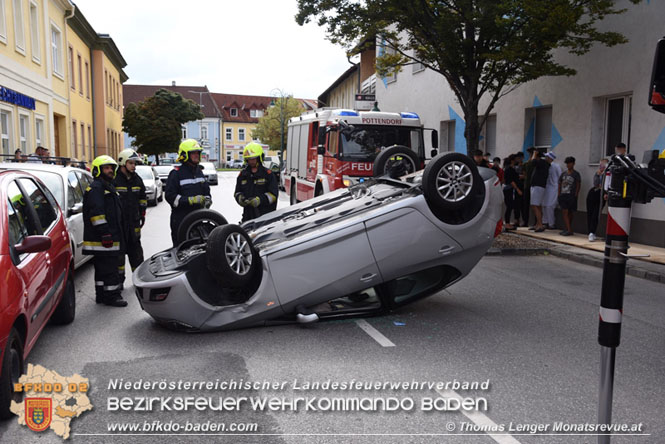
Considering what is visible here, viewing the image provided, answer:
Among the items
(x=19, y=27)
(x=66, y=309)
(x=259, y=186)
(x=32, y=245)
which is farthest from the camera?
(x=19, y=27)

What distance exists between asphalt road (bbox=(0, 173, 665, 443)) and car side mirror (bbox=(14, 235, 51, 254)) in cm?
107

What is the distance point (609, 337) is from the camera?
3355mm

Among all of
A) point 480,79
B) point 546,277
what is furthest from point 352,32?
point 546,277

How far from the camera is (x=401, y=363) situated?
16.6 feet

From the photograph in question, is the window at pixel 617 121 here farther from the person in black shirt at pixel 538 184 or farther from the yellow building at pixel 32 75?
the yellow building at pixel 32 75

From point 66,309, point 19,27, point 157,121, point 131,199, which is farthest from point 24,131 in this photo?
point 157,121

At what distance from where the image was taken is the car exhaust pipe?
18.9 feet

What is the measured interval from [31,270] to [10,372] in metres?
0.93

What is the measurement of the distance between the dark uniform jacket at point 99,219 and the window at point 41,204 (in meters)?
0.99

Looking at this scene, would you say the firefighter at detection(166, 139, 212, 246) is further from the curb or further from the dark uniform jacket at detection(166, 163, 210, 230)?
the curb

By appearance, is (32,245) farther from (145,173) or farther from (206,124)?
(206,124)

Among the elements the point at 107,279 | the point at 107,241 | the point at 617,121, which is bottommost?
the point at 107,279

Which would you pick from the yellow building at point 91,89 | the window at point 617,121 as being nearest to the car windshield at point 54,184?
the window at point 617,121

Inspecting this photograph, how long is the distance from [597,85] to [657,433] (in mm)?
11652
